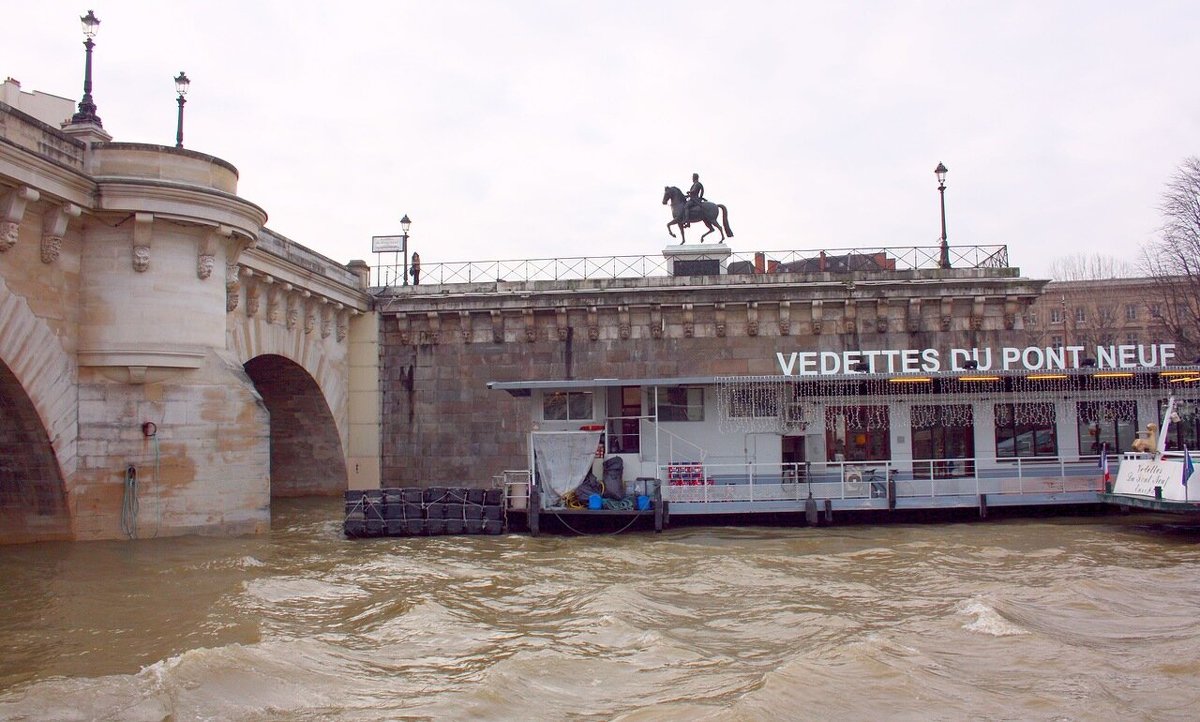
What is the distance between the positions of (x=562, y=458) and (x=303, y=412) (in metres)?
11.8

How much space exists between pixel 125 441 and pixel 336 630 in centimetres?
904

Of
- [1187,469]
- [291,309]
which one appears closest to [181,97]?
[291,309]

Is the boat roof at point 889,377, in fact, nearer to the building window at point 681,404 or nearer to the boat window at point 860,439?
the building window at point 681,404

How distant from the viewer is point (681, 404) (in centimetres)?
2555

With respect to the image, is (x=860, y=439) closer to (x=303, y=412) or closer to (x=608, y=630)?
(x=608, y=630)

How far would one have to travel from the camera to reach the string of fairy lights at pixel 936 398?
2530 centimetres

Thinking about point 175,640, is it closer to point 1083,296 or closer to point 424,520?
point 424,520

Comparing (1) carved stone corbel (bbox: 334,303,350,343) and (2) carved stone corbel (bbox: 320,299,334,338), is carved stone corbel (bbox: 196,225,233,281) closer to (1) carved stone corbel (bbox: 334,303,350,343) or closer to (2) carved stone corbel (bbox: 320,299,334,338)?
(2) carved stone corbel (bbox: 320,299,334,338)

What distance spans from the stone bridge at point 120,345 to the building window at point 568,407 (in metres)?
7.32

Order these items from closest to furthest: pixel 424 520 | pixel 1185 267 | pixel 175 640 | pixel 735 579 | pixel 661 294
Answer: pixel 175 640 < pixel 735 579 < pixel 424 520 < pixel 661 294 < pixel 1185 267

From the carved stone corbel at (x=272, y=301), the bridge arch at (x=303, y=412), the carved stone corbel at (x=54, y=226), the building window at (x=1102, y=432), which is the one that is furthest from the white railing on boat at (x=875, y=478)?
the carved stone corbel at (x=54, y=226)

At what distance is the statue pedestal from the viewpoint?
33.6m

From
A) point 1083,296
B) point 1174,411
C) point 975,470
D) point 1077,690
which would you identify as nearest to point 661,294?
point 975,470

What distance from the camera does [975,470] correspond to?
24.7 meters
